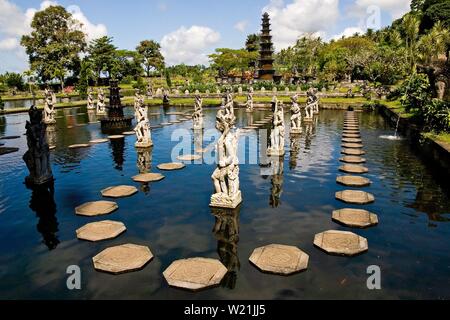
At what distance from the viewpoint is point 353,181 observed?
12523 mm

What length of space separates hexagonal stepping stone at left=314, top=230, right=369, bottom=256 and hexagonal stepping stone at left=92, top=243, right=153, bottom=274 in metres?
4.08

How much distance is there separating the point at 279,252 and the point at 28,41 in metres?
82.1

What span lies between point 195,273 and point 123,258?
1786 mm

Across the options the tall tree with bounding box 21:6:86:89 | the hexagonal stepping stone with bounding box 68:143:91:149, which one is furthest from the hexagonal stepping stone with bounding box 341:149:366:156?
the tall tree with bounding box 21:6:86:89

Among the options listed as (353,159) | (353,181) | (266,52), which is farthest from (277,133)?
(266,52)

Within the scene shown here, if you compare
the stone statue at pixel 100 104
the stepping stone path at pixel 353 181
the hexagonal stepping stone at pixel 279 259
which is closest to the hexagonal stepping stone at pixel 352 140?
the stepping stone path at pixel 353 181

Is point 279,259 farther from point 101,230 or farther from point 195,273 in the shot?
point 101,230

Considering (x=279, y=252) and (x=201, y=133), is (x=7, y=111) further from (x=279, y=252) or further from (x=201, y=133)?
(x=279, y=252)

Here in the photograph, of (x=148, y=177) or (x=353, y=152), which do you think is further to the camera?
(x=353, y=152)

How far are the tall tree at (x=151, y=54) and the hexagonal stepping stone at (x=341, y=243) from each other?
96601 millimetres

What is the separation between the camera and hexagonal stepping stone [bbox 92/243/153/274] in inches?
277

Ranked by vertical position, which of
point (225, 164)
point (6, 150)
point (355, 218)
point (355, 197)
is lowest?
point (355, 218)

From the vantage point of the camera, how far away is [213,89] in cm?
5969

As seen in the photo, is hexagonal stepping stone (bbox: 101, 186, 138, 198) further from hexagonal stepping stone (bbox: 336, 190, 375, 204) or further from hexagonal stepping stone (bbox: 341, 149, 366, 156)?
hexagonal stepping stone (bbox: 341, 149, 366, 156)
